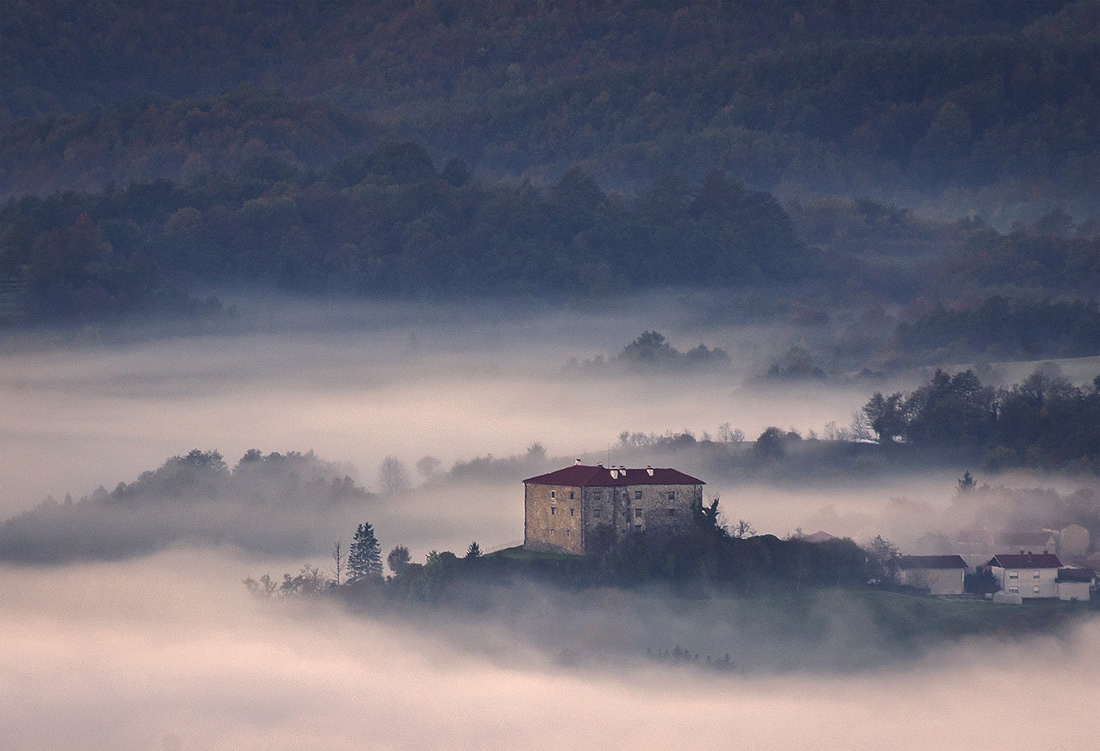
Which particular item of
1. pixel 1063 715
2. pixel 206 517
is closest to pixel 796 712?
pixel 1063 715

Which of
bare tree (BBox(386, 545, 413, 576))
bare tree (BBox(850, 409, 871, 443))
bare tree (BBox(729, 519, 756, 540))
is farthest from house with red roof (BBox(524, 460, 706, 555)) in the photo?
bare tree (BBox(850, 409, 871, 443))

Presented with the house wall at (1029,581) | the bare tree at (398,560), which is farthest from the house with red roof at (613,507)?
the house wall at (1029,581)

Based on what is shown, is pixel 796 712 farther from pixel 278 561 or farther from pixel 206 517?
pixel 206 517

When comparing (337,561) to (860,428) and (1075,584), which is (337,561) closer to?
(1075,584)

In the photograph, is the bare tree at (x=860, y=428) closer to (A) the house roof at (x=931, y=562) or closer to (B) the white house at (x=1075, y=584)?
(A) the house roof at (x=931, y=562)

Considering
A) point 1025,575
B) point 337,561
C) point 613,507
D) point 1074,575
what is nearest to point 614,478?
point 613,507
